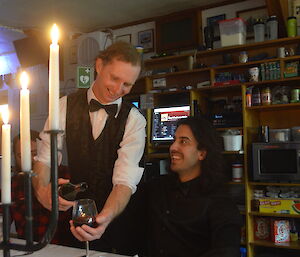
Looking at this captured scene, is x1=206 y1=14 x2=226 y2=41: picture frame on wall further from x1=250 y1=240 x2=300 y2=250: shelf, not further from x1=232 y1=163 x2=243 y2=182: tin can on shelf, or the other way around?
x1=250 y1=240 x2=300 y2=250: shelf

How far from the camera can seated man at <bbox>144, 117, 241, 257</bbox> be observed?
1677 millimetres

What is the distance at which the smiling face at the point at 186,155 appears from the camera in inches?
79.3

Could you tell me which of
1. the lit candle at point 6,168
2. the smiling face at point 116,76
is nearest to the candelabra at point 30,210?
the lit candle at point 6,168

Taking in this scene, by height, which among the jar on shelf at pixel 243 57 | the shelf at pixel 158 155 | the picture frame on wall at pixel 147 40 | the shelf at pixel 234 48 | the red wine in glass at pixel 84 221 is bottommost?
the red wine in glass at pixel 84 221

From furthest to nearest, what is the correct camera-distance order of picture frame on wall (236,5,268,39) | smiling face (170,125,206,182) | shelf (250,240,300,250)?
picture frame on wall (236,5,268,39)
shelf (250,240,300,250)
smiling face (170,125,206,182)

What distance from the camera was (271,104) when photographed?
3523mm

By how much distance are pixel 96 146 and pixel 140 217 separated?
52 cm

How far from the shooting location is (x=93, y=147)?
166cm

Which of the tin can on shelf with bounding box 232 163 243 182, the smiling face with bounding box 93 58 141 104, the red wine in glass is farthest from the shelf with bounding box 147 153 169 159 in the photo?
the red wine in glass

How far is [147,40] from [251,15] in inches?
51.3

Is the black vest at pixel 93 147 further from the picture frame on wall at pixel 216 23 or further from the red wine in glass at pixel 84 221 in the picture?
the picture frame on wall at pixel 216 23

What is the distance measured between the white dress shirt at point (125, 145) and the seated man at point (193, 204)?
413 mm

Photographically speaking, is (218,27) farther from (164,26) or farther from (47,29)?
(47,29)

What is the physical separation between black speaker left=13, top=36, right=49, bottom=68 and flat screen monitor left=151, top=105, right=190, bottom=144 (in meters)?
2.17
